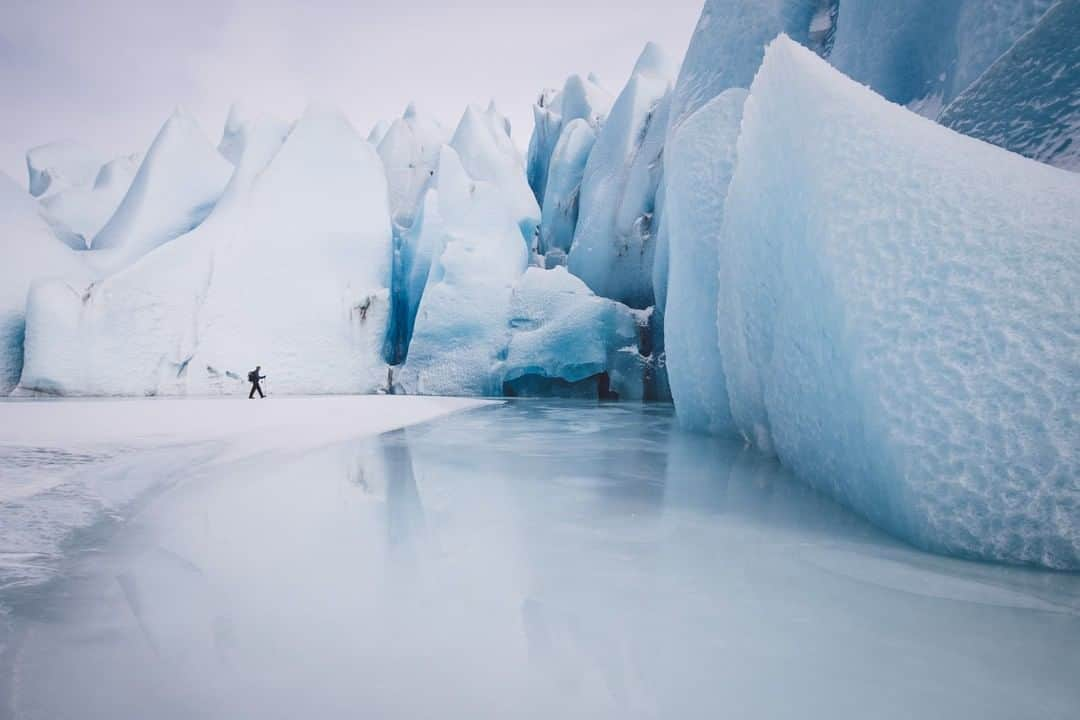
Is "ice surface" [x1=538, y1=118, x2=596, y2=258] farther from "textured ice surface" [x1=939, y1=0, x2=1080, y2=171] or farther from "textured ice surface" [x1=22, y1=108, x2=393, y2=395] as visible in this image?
"textured ice surface" [x1=939, y1=0, x2=1080, y2=171]

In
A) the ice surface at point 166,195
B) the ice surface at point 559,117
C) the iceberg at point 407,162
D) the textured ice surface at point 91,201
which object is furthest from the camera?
the ice surface at point 559,117

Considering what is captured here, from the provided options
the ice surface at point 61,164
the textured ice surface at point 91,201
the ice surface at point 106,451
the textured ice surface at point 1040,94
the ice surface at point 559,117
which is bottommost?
the ice surface at point 106,451

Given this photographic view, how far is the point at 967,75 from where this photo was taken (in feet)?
10.9

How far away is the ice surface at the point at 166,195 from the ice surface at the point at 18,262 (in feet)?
3.22

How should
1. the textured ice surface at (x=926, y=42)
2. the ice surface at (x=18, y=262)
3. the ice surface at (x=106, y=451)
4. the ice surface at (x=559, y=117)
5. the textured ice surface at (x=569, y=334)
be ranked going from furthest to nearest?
1. the ice surface at (x=559, y=117)
2. the ice surface at (x=18, y=262)
3. the textured ice surface at (x=569, y=334)
4. the textured ice surface at (x=926, y=42)
5. the ice surface at (x=106, y=451)

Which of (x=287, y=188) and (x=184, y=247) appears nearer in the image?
(x=184, y=247)

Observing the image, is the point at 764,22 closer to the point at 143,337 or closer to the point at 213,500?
the point at 213,500

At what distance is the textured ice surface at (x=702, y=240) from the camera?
3430 millimetres

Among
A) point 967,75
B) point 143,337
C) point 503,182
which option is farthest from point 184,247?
point 967,75

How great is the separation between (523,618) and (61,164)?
25610 mm

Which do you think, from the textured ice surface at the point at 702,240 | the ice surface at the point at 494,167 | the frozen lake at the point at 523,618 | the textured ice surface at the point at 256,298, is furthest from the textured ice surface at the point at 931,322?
the ice surface at the point at 494,167

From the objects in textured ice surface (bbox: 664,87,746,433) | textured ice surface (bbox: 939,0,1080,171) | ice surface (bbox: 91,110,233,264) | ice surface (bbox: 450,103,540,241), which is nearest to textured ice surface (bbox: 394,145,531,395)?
ice surface (bbox: 450,103,540,241)

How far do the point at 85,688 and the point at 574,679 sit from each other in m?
0.65

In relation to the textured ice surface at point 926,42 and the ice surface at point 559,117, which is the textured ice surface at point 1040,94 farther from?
the ice surface at point 559,117
